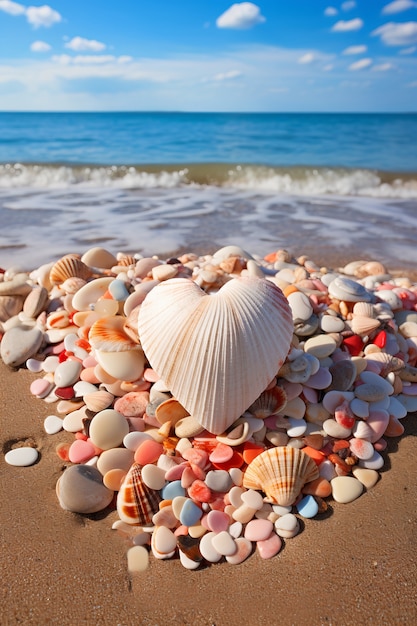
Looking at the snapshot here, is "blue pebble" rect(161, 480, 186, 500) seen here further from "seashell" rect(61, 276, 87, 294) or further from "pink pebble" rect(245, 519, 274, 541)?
"seashell" rect(61, 276, 87, 294)

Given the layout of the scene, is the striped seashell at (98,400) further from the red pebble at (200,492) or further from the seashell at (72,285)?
the seashell at (72,285)

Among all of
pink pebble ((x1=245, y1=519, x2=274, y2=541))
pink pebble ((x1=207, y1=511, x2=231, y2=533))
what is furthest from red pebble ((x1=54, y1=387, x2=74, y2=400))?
pink pebble ((x1=245, y1=519, x2=274, y2=541))

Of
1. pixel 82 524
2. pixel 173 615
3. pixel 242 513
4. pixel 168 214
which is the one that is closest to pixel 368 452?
pixel 242 513

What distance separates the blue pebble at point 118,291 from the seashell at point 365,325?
1327 mm

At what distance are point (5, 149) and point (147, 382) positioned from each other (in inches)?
723

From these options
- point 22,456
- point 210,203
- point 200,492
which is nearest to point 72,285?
point 22,456

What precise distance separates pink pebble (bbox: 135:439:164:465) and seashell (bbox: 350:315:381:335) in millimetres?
1295

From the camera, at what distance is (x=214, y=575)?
5.65ft

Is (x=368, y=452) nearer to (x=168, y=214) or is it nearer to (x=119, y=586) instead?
(x=119, y=586)

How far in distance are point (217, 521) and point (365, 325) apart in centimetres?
139

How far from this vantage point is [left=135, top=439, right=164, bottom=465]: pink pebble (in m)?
2.06

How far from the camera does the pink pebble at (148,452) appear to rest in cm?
206

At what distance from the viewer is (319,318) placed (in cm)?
269

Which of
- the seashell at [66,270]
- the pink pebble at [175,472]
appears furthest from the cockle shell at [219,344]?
the seashell at [66,270]
